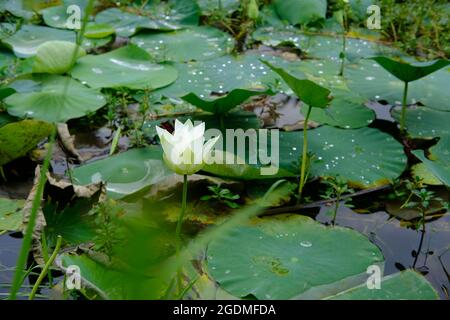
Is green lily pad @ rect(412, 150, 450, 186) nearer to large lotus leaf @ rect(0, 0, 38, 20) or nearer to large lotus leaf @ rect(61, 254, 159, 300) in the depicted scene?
large lotus leaf @ rect(61, 254, 159, 300)

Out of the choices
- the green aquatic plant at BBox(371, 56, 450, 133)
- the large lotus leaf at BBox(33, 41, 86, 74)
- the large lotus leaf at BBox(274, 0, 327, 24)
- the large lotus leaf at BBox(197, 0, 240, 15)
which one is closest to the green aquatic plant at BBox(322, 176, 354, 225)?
the green aquatic plant at BBox(371, 56, 450, 133)

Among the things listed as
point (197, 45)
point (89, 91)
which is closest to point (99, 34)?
point (197, 45)

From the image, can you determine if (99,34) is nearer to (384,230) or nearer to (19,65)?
(19,65)

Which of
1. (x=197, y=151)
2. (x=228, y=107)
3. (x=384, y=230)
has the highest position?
(x=197, y=151)

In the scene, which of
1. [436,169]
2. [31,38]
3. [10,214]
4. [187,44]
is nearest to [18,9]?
[31,38]

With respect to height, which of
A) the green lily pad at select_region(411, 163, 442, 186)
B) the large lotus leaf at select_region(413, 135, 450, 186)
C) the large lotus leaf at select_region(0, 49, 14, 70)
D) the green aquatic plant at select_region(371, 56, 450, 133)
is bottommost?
the green lily pad at select_region(411, 163, 442, 186)
